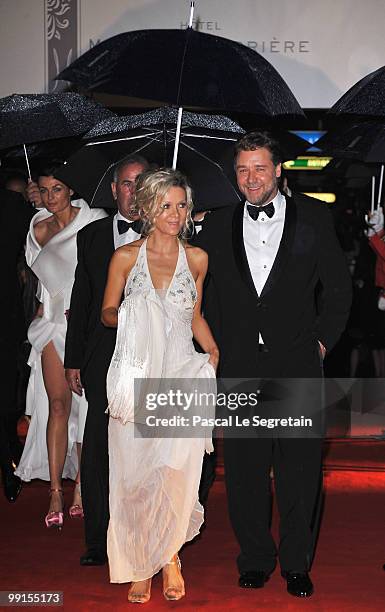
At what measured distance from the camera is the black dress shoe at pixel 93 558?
541 cm

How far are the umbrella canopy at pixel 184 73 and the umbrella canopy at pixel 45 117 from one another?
1.31 m

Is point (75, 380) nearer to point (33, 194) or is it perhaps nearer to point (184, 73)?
point (184, 73)

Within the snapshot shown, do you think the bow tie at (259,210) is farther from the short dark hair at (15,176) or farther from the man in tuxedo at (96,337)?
the short dark hair at (15,176)

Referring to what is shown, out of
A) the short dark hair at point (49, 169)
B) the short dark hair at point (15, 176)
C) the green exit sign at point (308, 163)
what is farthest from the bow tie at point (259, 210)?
the green exit sign at point (308, 163)

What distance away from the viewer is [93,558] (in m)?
5.43

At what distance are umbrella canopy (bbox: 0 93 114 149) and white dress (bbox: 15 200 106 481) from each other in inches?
18.9

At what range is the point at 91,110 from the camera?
680cm

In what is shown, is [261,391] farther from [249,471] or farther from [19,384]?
[19,384]

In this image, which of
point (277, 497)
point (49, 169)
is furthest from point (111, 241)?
point (277, 497)

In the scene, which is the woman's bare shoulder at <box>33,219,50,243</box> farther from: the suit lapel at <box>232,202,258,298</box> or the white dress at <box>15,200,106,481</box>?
the suit lapel at <box>232,202,258,298</box>

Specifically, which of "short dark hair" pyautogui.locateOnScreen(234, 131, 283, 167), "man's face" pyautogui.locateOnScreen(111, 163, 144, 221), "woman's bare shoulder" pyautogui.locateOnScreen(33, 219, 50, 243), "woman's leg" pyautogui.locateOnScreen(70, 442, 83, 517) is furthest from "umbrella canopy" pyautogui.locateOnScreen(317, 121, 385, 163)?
"woman's leg" pyautogui.locateOnScreen(70, 442, 83, 517)

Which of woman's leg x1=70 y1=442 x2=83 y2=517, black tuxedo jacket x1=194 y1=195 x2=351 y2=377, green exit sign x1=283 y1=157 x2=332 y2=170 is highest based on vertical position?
black tuxedo jacket x1=194 y1=195 x2=351 y2=377

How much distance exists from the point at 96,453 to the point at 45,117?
7.50ft

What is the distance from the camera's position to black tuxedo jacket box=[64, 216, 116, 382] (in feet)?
18.5
